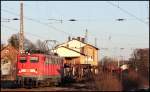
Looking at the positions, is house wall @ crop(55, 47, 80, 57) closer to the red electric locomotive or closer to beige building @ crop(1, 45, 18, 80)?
beige building @ crop(1, 45, 18, 80)

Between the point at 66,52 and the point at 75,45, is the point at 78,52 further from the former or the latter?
the point at 75,45

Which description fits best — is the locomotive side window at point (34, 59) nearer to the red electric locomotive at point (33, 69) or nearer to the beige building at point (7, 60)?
the red electric locomotive at point (33, 69)

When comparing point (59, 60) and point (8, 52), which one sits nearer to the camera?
point (59, 60)

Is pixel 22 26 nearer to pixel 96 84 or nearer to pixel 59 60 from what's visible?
pixel 59 60

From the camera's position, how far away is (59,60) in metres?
43.7

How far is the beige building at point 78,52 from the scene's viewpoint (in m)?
91.4

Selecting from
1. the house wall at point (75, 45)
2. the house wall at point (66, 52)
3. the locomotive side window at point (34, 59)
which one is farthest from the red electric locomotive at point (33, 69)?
the house wall at point (75, 45)

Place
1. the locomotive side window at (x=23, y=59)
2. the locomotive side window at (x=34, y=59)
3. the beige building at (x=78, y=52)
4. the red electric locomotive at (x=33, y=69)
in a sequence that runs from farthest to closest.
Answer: the beige building at (x=78, y=52), the locomotive side window at (x=23, y=59), the locomotive side window at (x=34, y=59), the red electric locomotive at (x=33, y=69)

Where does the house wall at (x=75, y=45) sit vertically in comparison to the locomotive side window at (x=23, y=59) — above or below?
above

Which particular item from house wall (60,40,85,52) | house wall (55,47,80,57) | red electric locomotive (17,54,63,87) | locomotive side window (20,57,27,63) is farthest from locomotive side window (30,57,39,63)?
house wall (60,40,85,52)

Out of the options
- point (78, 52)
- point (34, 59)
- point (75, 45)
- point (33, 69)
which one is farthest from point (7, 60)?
point (33, 69)

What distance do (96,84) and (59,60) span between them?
12.5 m

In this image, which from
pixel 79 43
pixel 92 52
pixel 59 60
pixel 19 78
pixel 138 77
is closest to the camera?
pixel 138 77

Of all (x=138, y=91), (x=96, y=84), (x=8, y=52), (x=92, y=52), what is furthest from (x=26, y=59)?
(x=92, y=52)
